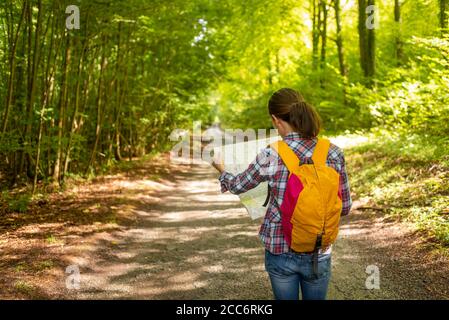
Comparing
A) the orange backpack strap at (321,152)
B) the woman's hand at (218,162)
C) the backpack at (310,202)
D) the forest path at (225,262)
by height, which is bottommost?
the forest path at (225,262)

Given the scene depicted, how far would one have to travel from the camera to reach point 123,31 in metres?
12.8

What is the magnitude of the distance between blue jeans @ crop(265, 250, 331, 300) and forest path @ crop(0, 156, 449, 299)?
2268 mm

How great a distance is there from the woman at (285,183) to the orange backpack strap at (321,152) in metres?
0.03

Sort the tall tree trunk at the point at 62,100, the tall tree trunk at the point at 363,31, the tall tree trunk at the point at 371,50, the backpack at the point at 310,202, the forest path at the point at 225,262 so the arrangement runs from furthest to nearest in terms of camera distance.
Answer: the tall tree trunk at the point at 363,31 → the tall tree trunk at the point at 371,50 → the tall tree trunk at the point at 62,100 → the forest path at the point at 225,262 → the backpack at the point at 310,202

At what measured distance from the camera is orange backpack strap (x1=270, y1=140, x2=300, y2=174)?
2312 mm

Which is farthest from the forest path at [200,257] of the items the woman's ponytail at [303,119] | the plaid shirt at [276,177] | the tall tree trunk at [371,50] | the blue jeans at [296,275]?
the tall tree trunk at [371,50]

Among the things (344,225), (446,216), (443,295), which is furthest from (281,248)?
(344,225)

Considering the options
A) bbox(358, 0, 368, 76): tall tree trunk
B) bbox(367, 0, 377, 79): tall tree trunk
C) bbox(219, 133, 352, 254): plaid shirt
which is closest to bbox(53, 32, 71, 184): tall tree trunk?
bbox(219, 133, 352, 254): plaid shirt

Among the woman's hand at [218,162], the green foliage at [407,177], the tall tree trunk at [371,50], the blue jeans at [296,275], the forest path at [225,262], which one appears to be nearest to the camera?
the blue jeans at [296,275]

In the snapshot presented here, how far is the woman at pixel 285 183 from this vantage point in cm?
237

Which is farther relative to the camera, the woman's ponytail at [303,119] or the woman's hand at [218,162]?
the woman's hand at [218,162]

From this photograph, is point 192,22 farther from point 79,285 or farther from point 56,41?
point 79,285

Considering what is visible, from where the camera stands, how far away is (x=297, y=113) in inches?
93.2

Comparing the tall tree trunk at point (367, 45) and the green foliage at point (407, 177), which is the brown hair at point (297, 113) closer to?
the green foliage at point (407, 177)
